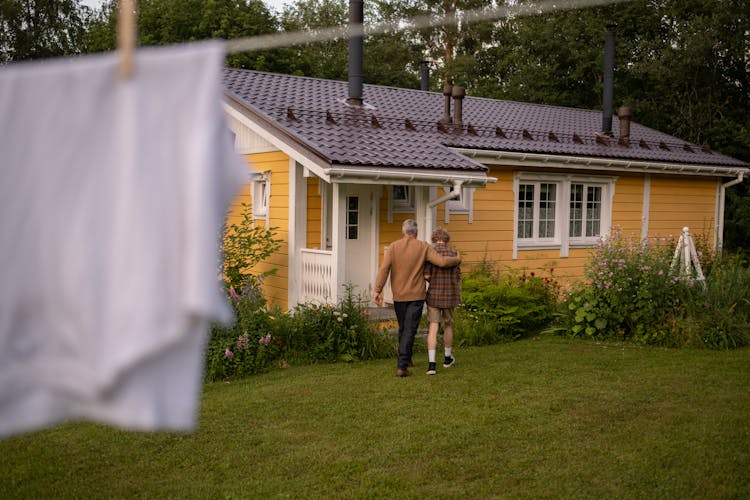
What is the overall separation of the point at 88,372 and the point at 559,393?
724 cm

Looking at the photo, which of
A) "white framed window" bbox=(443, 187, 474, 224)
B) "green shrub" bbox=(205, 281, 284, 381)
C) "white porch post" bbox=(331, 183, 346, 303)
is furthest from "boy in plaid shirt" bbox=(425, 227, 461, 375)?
"white framed window" bbox=(443, 187, 474, 224)

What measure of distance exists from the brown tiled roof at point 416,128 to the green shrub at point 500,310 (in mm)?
2005

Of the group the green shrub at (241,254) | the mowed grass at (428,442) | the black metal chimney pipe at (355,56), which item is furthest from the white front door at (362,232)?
the mowed grass at (428,442)

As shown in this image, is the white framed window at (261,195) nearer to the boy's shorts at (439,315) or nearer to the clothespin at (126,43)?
the boy's shorts at (439,315)

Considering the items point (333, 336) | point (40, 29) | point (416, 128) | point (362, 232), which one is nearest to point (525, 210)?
point (416, 128)

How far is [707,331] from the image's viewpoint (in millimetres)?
11133

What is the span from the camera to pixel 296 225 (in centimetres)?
1260

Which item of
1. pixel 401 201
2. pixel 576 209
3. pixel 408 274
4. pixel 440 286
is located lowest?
pixel 440 286

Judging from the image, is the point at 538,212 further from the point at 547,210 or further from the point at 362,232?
the point at 362,232

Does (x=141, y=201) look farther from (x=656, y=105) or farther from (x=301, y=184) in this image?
(x=656, y=105)

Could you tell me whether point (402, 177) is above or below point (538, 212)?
above

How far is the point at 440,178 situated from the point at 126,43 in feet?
34.7

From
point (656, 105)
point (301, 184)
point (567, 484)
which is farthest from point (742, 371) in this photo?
point (656, 105)

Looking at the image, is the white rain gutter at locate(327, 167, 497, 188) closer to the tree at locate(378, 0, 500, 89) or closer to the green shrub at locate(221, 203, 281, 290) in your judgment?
the green shrub at locate(221, 203, 281, 290)
